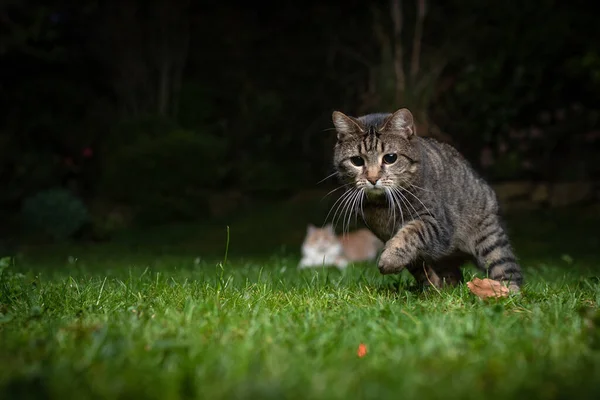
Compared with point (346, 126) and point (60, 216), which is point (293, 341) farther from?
point (60, 216)

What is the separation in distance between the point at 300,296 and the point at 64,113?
10.00 meters

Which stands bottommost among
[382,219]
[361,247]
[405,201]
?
[361,247]

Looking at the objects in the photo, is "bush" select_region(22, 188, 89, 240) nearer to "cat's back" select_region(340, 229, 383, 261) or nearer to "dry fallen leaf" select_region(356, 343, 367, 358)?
"cat's back" select_region(340, 229, 383, 261)

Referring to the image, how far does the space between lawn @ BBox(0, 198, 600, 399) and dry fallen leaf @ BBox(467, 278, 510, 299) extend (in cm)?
6

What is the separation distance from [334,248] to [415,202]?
344 cm

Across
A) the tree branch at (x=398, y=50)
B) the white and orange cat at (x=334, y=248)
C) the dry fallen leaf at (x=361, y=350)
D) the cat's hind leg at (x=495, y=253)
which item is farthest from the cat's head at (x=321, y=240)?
the dry fallen leaf at (x=361, y=350)

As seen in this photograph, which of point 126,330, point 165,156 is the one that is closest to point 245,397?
point 126,330

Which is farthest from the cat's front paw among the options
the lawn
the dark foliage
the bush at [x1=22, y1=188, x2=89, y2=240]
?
the bush at [x1=22, y1=188, x2=89, y2=240]

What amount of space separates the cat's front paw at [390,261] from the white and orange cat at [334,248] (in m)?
3.19

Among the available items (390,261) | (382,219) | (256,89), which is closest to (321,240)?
(382,219)

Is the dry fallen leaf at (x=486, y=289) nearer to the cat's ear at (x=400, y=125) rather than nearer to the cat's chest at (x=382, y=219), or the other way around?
the cat's chest at (x=382, y=219)

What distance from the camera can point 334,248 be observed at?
23.0 feet

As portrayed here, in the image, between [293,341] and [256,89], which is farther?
[256,89]

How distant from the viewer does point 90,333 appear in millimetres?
2289
